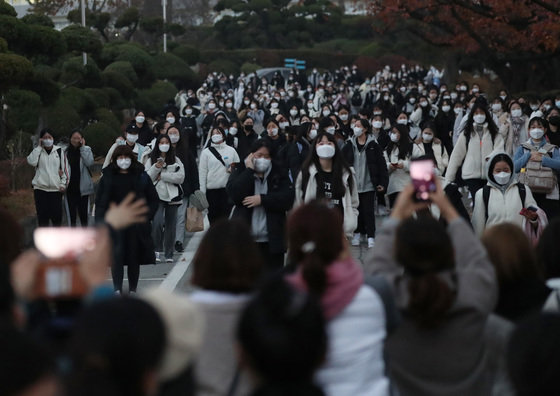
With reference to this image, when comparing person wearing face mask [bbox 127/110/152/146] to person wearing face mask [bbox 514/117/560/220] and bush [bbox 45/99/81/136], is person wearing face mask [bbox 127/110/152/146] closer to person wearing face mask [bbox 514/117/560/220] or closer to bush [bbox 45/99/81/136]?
bush [bbox 45/99/81/136]

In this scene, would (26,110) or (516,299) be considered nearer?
(516,299)

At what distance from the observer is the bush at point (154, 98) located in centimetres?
3553

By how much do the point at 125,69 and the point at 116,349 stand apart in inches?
1243

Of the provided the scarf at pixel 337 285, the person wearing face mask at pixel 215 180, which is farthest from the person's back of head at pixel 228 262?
the person wearing face mask at pixel 215 180

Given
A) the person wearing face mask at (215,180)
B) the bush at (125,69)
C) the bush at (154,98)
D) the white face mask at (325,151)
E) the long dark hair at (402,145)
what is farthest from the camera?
the bush at (154,98)

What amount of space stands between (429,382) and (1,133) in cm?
1588

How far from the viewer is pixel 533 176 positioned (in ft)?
35.3

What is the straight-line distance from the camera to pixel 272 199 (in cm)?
884

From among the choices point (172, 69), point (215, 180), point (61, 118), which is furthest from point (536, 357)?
point (172, 69)

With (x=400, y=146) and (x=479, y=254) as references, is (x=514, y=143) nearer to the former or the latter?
(x=400, y=146)

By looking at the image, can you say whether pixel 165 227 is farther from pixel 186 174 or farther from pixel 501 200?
pixel 501 200

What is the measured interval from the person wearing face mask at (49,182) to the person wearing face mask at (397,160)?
408 cm

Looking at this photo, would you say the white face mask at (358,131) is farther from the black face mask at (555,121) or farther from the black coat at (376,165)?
the black face mask at (555,121)

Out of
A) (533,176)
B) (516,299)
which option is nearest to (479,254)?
(516,299)
